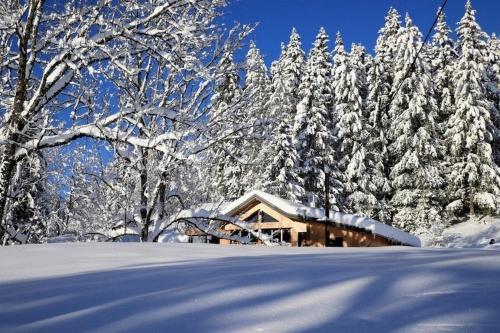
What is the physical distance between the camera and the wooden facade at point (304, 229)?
22859 mm

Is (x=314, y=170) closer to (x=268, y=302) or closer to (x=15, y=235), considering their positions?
(x=15, y=235)

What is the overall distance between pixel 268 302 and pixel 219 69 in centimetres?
925

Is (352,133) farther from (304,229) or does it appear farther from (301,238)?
(304,229)

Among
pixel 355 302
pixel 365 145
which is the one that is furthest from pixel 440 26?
pixel 355 302

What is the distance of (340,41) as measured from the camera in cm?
3956

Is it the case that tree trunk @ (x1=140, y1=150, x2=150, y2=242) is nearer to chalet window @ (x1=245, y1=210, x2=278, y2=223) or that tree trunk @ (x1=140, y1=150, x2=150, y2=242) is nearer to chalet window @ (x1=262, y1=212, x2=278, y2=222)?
chalet window @ (x1=245, y1=210, x2=278, y2=223)

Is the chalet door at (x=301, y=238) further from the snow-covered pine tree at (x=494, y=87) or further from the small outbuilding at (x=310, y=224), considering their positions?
the snow-covered pine tree at (x=494, y=87)

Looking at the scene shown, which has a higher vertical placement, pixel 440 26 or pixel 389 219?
pixel 440 26

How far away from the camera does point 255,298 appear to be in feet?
7.80

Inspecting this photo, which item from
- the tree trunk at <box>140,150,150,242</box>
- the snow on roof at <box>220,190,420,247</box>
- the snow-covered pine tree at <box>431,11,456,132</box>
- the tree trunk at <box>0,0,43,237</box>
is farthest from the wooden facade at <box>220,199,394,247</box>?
the snow-covered pine tree at <box>431,11,456,132</box>

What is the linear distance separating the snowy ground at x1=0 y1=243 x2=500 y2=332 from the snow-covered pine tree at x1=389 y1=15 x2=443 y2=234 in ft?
104

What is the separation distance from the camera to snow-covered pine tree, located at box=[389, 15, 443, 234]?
33438 millimetres

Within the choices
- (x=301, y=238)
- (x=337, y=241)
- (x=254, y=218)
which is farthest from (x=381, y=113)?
(x=254, y=218)

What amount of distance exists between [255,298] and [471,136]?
34.7 metres
